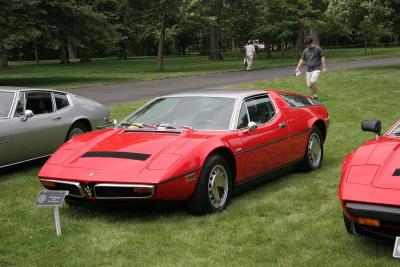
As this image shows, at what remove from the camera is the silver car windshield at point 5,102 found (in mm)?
8211

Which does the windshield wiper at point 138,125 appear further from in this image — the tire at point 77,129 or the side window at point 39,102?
the tire at point 77,129

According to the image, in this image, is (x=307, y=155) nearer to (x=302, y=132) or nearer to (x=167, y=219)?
(x=302, y=132)

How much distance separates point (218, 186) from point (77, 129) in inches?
164

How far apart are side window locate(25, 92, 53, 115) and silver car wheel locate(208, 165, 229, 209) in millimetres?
3807

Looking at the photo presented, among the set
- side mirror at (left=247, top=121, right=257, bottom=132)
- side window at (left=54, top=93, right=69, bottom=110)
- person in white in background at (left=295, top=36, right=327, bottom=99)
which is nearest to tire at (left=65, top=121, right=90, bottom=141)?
side window at (left=54, top=93, right=69, bottom=110)

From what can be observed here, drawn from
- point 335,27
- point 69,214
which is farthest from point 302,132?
point 335,27

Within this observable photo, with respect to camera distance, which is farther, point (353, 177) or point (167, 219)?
point (167, 219)

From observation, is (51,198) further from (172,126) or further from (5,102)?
(5,102)

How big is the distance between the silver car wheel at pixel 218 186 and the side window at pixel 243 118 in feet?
2.33

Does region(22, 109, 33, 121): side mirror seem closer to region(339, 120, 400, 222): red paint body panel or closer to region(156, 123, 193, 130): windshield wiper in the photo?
region(156, 123, 193, 130): windshield wiper

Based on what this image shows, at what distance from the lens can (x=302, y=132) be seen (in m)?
7.68

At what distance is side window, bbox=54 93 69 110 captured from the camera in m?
9.27

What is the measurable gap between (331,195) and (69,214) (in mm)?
2920

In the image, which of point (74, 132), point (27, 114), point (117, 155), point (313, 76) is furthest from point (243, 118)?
point (313, 76)
